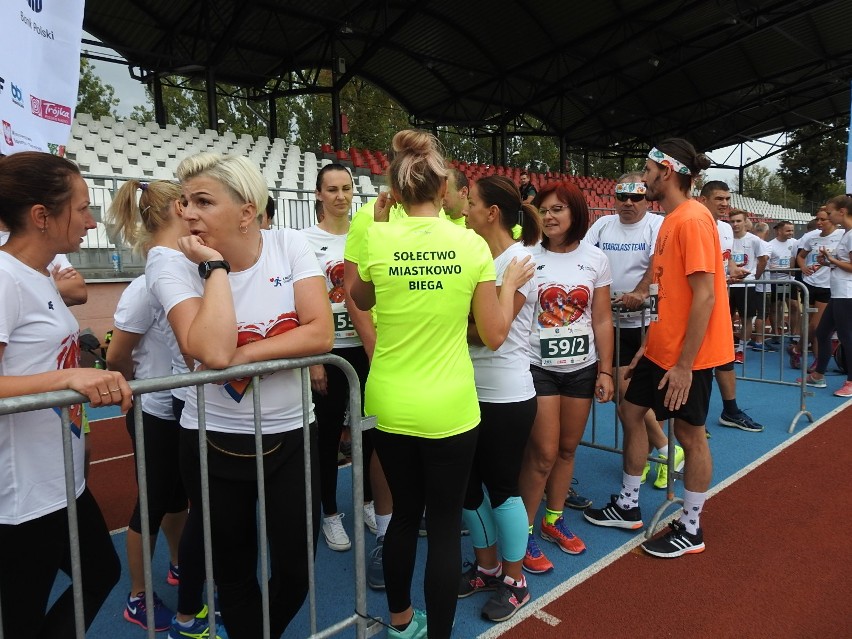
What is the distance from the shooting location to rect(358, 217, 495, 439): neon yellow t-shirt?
A: 192cm

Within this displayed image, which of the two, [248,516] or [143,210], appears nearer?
[248,516]

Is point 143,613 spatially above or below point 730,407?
below

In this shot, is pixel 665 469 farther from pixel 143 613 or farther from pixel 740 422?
pixel 143 613

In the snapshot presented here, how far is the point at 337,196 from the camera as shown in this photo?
3.18 m

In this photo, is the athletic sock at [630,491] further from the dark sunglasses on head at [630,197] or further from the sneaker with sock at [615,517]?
the dark sunglasses on head at [630,197]

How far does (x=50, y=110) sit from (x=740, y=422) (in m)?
5.71

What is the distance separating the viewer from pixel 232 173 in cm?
179

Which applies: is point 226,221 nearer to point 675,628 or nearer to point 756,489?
point 675,628

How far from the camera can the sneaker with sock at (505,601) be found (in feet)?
8.29

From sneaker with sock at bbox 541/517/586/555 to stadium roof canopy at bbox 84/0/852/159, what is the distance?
13.3 metres

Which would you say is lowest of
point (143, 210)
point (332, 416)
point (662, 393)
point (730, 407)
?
point (730, 407)

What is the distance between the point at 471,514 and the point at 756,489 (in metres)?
2.47

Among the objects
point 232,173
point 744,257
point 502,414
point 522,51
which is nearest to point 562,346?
point 502,414

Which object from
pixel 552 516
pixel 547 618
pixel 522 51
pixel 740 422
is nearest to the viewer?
pixel 547 618
